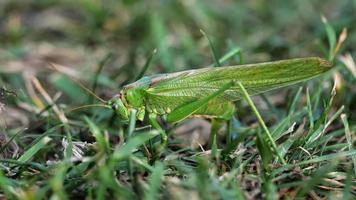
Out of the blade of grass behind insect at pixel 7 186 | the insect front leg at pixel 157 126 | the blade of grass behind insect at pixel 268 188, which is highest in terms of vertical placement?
the blade of grass behind insect at pixel 7 186

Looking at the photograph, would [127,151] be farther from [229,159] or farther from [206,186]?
[229,159]

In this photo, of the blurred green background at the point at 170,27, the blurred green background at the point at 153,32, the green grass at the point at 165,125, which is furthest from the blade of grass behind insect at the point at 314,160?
the blurred green background at the point at 170,27

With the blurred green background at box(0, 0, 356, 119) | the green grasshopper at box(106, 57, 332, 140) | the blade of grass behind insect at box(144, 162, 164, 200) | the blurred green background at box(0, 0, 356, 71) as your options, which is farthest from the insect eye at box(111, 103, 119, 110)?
the blurred green background at box(0, 0, 356, 71)

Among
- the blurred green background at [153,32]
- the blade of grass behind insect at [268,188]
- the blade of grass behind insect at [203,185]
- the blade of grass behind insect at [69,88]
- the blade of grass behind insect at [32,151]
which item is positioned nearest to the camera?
the blade of grass behind insect at [203,185]

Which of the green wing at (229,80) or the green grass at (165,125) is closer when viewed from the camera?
the green grass at (165,125)

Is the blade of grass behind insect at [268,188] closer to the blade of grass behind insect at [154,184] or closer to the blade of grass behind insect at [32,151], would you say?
the blade of grass behind insect at [154,184]

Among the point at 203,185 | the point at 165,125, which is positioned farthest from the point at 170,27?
the point at 203,185
